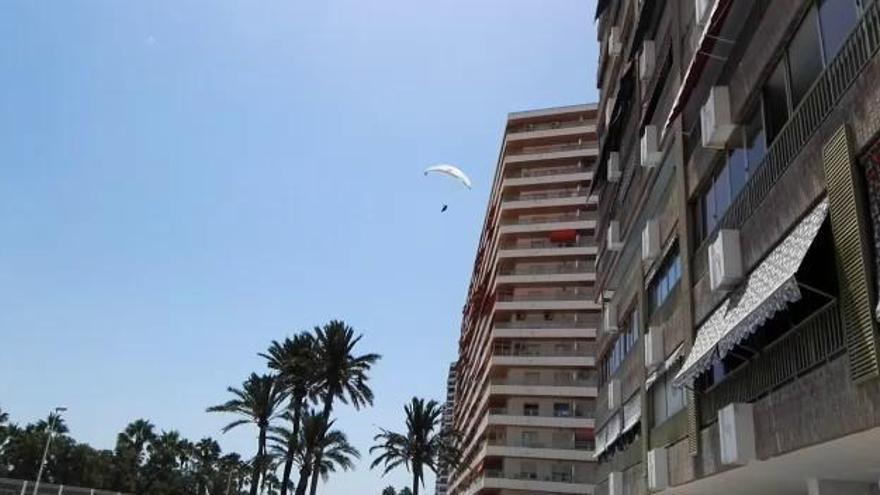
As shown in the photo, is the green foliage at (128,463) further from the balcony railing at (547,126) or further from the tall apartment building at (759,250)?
the tall apartment building at (759,250)

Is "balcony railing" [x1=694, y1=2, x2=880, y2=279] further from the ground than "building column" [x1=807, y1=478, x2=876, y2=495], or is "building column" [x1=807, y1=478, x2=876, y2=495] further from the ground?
"balcony railing" [x1=694, y1=2, x2=880, y2=279]

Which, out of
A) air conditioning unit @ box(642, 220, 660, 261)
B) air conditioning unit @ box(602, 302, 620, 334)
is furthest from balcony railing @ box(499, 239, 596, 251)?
air conditioning unit @ box(642, 220, 660, 261)

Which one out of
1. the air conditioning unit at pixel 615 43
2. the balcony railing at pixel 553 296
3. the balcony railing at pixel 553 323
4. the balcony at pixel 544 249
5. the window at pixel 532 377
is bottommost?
the window at pixel 532 377

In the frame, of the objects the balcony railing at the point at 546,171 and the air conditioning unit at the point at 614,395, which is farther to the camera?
→ the balcony railing at the point at 546,171

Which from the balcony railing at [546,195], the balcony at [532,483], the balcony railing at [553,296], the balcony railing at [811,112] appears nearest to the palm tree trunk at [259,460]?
the balcony at [532,483]

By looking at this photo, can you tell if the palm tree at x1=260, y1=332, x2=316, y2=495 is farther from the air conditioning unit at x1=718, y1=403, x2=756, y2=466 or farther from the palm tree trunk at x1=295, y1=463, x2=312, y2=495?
the air conditioning unit at x1=718, y1=403, x2=756, y2=466

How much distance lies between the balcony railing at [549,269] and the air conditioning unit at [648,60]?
37.8 m

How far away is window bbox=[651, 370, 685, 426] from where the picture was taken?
56.0 feet

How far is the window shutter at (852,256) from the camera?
7820mm

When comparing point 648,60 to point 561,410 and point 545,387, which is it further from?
point 561,410

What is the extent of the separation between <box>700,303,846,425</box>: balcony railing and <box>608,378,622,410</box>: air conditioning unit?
1018 centimetres

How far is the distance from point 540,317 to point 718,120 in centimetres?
4740

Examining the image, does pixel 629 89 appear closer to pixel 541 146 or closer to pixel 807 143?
pixel 807 143

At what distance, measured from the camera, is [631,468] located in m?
22.6
